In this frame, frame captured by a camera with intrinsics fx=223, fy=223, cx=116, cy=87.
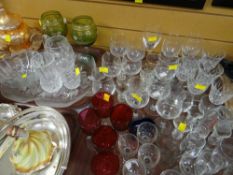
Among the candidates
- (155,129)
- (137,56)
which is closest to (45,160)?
(155,129)

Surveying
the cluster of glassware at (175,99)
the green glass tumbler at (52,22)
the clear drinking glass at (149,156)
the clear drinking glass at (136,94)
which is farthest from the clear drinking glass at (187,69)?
the green glass tumbler at (52,22)

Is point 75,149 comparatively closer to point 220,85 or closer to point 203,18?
point 220,85

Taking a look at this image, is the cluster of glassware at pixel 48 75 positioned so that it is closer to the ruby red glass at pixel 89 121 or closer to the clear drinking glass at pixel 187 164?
the ruby red glass at pixel 89 121

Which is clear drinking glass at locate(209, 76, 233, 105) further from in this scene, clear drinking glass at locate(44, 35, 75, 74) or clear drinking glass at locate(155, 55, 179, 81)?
clear drinking glass at locate(44, 35, 75, 74)

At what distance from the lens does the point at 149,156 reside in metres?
0.93

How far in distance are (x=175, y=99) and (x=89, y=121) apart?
434 mm

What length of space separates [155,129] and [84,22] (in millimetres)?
713

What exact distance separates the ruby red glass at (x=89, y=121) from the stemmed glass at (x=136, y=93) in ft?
0.61

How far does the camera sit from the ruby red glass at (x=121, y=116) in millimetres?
984

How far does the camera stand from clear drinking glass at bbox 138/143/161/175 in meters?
0.91

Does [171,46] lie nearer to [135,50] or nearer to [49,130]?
[135,50]

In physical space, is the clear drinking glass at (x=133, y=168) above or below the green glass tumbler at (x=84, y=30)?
below

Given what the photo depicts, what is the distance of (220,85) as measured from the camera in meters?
1.13

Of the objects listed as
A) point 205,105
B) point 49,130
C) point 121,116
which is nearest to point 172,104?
point 205,105
